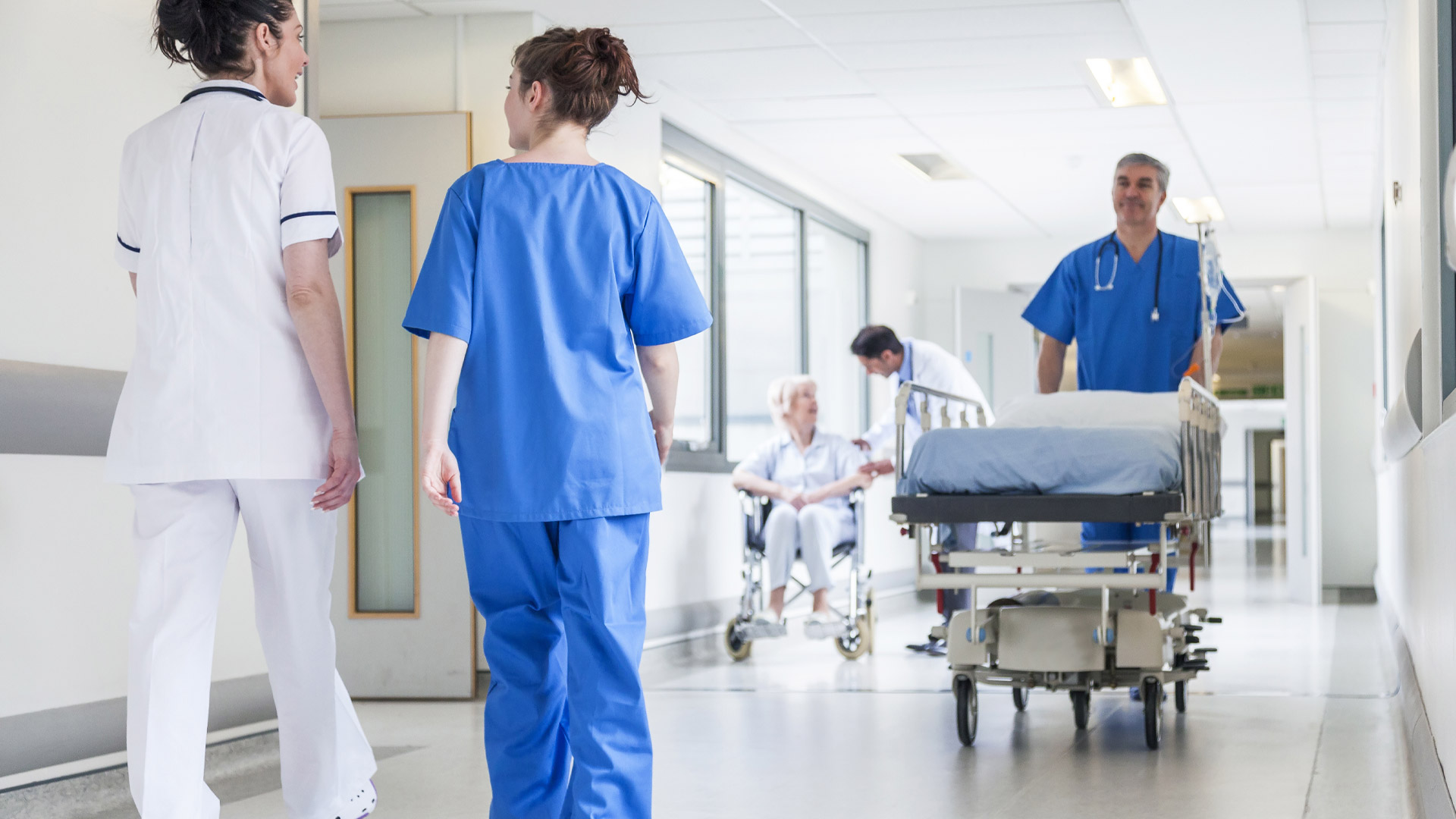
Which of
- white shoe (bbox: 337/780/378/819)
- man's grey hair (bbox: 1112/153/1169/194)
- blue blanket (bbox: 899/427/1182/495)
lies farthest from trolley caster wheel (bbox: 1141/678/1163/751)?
white shoe (bbox: 337/780/378/819)

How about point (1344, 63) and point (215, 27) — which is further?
point (1344, 63)

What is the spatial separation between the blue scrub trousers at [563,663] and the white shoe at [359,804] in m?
0.23

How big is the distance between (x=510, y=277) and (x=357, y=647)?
2993 mm

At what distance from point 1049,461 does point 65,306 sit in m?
2.21

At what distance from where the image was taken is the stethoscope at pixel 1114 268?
4.21 metres

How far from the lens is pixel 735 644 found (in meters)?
6.07

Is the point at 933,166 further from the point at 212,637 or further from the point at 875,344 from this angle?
the point at 212,637

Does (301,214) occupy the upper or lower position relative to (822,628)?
upper

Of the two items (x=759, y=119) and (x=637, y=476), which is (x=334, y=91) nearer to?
(x=759, y=119)

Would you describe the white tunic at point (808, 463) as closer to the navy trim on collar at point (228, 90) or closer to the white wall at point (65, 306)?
the white wall at point (65, 306)

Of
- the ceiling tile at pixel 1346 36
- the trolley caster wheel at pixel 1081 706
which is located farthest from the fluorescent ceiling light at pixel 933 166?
the trolley caster wheel at pixel 1081 706

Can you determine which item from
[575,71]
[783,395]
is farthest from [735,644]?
[575,71]

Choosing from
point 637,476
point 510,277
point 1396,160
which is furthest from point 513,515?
point 1396,160

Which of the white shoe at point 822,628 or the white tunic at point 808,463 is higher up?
the white tunic at point 808,463
